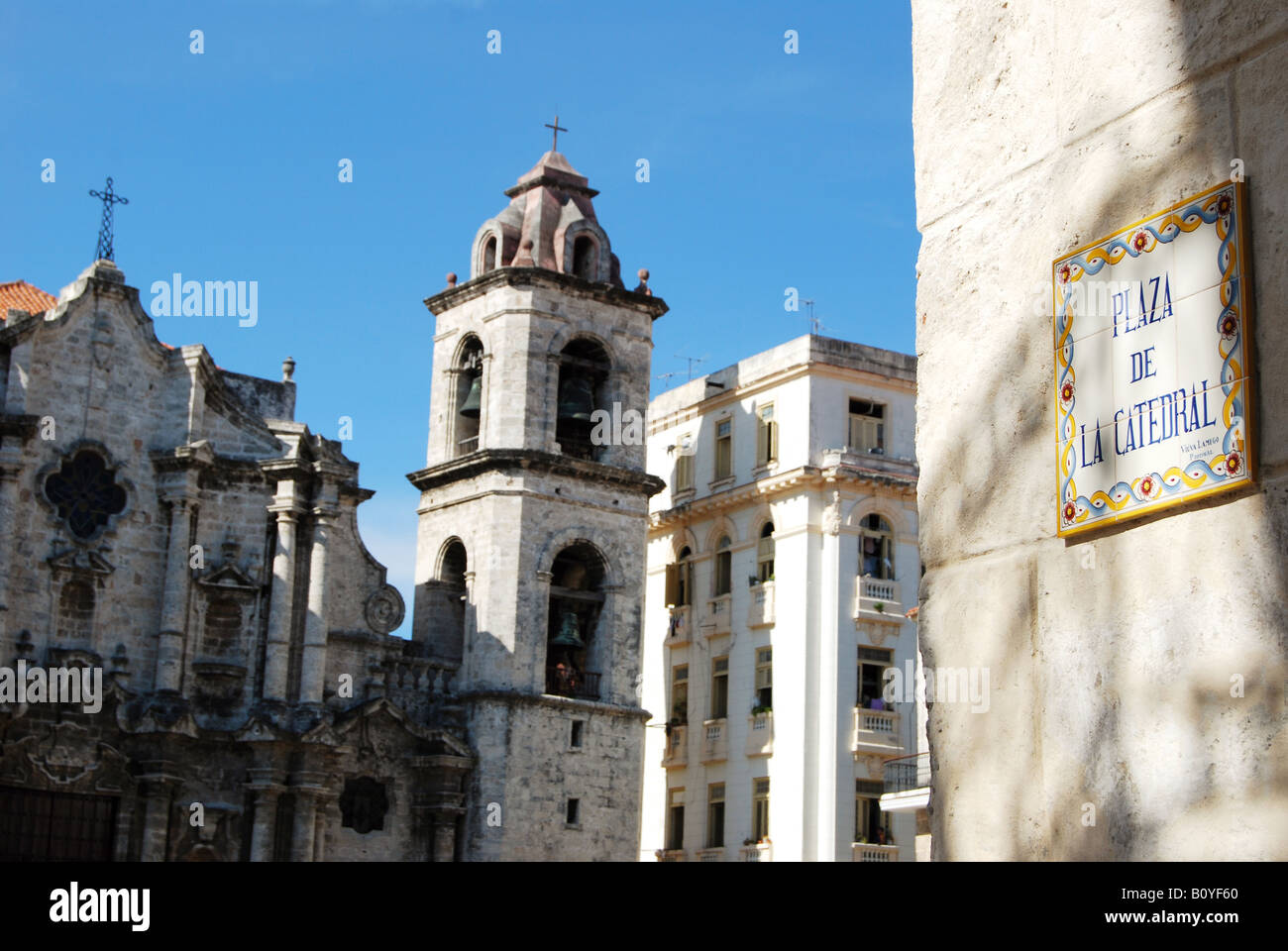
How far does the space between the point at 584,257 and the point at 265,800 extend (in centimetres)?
1262

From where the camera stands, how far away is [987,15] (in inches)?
155

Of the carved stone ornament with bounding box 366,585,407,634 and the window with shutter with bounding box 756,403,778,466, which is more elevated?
the window with shutter with bounding box 756,403,778,466

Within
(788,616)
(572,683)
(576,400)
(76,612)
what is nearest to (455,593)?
(572,683)

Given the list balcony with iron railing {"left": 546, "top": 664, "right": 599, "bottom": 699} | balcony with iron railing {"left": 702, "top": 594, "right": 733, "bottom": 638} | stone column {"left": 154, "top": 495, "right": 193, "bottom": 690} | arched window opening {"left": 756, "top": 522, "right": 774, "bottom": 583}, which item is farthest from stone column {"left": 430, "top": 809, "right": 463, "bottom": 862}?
arched window opening {"left": 756, "top": 522, "right": 774, "bottom": 583}

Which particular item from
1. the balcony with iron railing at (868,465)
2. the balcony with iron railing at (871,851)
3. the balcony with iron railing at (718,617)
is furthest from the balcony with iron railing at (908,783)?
the balcony with iron railing at (868,465)

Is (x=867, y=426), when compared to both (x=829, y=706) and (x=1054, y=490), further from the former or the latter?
(x=1054, y=490)

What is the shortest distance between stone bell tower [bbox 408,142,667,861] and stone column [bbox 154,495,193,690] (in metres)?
5.15

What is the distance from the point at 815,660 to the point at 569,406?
23.1ft

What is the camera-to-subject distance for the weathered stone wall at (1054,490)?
2.94 metres

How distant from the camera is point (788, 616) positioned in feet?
119

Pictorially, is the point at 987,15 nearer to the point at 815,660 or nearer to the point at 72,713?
the point at 72,713

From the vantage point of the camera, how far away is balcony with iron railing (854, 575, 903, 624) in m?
36.1

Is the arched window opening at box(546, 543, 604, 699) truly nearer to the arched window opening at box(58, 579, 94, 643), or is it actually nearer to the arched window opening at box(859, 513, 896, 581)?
the arched window opening at box(859, 513, 896, 581)

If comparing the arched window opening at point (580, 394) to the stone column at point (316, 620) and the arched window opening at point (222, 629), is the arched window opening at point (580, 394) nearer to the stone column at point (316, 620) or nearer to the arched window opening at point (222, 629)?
the stone column at point (316, 620)
